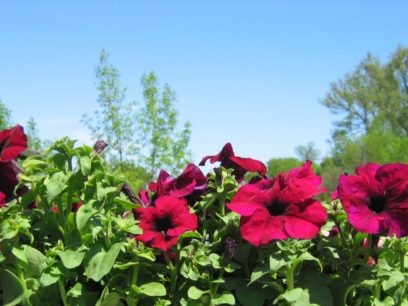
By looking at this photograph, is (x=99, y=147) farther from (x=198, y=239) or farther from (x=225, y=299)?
(x=225, y=299)

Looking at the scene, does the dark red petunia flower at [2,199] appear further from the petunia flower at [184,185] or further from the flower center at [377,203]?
the flower center at [377,203]

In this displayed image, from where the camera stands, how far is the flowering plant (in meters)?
1.22

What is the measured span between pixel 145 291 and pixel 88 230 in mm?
177

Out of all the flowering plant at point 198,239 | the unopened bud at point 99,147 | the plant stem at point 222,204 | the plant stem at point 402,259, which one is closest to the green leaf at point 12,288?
the flowering plant at point 198,239

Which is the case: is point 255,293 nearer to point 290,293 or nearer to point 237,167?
point 290,293

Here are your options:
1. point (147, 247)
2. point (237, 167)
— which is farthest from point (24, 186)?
point (237, 167)

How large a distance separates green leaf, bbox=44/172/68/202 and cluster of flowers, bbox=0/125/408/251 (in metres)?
0.13

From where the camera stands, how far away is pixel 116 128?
12438 mm

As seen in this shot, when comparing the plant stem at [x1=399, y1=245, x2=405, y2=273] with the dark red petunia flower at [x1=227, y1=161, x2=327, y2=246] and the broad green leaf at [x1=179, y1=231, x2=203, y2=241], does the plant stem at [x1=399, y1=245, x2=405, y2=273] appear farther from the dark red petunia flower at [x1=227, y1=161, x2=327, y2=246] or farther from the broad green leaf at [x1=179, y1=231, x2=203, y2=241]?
the broad green leaf at [x1=179, y1=231, x2=203, y2=241]

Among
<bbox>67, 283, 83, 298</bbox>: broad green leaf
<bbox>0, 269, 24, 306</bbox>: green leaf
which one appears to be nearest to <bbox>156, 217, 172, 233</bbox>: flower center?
<bbox>67, 283, 83, 298</bbox>: broad green leaf

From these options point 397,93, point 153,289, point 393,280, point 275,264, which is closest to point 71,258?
point 153,289

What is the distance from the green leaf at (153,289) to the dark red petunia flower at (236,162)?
1.20 ft

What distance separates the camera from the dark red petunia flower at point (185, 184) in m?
1.42

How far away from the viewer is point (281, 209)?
4.30 ft
